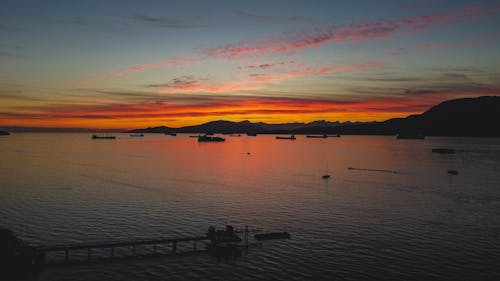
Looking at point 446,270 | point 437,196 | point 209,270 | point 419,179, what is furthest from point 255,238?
point 419,179

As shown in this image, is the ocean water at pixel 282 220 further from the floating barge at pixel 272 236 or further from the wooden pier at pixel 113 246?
the wooden pier at pixel 113 246

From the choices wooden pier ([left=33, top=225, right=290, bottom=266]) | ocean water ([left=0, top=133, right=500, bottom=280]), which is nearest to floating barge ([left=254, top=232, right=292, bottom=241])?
wooden pier ([left=33, top=225, right=290, bottom=266])

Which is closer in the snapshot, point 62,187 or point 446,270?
point 446,270

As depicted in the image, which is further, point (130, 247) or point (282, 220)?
point (282, 220)

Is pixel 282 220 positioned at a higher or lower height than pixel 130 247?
higher

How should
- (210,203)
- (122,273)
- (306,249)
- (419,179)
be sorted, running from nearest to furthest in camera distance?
(122,273)
(306,249)
(210,203)
(419,179)

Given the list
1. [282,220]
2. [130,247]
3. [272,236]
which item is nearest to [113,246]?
[130,247]

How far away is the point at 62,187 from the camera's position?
96688 millimetres

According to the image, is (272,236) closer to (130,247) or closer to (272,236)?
(272,236)

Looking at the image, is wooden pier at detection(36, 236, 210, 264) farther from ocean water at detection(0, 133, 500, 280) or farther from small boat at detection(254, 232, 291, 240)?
small boat at detection(254, 232, 291, 240)

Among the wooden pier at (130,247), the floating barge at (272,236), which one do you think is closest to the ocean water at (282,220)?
the floating barge at (272,236)

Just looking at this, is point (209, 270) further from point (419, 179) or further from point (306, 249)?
point (419, 179)

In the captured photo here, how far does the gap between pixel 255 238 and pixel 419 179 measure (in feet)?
277

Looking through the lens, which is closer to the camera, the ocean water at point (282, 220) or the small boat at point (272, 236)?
the ocean water at point (282, 220)
